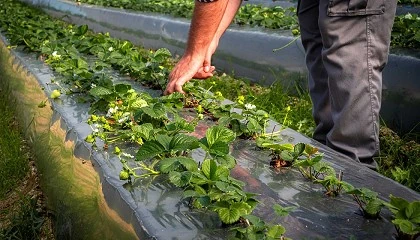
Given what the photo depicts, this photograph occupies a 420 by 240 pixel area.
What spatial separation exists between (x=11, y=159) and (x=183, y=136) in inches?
59.1

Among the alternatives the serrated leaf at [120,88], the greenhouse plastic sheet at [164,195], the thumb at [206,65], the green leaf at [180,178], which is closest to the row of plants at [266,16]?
the thumb at [206,65]

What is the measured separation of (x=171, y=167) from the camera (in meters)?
1.75

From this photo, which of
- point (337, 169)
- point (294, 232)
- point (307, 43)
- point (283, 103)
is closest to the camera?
point (294, 232)

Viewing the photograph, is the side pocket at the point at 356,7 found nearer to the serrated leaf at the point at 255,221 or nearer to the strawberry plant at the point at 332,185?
the strawberry plant at the point at 332,185

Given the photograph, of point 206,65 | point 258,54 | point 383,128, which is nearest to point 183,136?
point 206,65

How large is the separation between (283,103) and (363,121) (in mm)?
1613

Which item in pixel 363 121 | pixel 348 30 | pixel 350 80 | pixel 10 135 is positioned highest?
pixel 348 30

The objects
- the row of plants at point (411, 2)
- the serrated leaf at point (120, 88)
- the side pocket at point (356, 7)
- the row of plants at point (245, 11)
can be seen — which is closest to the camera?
the side pocket at point (356, 7)

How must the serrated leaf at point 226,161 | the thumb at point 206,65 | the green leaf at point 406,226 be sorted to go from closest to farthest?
the green leaf at point 406,226, the serrated leaf at point 226,161, the thumb at point 206,65

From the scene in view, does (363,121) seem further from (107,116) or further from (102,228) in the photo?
(102,228)

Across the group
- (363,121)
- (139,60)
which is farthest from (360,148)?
(139,60)

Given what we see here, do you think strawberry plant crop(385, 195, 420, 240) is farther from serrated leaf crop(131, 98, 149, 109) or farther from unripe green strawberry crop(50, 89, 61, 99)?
unripe green strawberry crop(50, 89, 61, 99)

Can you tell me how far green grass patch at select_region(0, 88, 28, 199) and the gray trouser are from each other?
61.0 inches

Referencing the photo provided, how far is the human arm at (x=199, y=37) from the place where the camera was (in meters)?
2.51
